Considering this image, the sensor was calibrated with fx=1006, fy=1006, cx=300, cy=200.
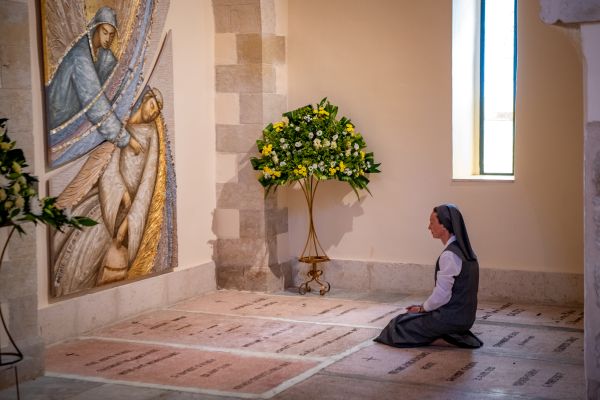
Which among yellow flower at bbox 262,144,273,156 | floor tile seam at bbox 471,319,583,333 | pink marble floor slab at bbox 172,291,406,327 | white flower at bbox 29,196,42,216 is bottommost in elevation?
floor tile seam at bbox 471,319,583,333

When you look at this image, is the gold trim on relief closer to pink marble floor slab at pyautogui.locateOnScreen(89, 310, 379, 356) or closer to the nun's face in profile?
pink marble floor slab at pyautogui.locateOnScreen(89, 310, 379, 356)

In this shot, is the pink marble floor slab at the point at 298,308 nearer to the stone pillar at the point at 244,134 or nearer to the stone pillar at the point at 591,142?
the stone pillar at the point at 244,134

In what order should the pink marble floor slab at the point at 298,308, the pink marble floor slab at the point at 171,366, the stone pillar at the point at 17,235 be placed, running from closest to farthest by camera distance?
the stone pillar at the point at 17,235
the pink marble floor slab at the point at 171,366
the pink marble floor slab at the point at 298,308

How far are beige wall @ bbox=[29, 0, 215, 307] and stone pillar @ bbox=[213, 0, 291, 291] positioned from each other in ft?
0.34

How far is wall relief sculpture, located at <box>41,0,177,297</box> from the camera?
7133 millimetres

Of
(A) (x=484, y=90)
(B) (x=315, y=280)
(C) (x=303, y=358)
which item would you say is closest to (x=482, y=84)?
(A) (x=484, y=90)

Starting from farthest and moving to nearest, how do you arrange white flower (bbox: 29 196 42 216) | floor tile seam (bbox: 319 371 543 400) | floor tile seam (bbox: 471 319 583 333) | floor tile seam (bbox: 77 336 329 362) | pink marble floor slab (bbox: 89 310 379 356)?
floor tile seam (bbox: 471 319 583 333) → pink marble floor slab (bbox: 89 310 379 356) → floor tile seam (bbox: 77 336 329 362) → floor tile seam (bbox: 319 371 543 400) → white flower (bbox: 29 196 42 216)

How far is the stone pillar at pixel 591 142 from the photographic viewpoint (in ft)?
16.5

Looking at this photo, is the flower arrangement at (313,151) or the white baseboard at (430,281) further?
the flower arrangement at (313,151)

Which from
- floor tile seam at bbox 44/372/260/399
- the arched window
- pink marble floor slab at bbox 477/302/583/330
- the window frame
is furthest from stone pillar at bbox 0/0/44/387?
the window frame

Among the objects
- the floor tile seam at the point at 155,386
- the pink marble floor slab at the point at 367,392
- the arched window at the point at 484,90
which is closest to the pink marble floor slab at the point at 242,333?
the pink marble floor slab at the point at 367,392

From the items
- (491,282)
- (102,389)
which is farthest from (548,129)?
(102,389)

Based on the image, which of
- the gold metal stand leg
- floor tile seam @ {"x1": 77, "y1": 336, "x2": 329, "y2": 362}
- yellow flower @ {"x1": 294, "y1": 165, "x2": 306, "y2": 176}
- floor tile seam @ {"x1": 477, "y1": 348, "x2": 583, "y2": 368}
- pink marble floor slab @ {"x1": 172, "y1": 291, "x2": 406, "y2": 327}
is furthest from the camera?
the gold metal stand leg

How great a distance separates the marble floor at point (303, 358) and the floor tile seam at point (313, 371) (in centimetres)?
1
